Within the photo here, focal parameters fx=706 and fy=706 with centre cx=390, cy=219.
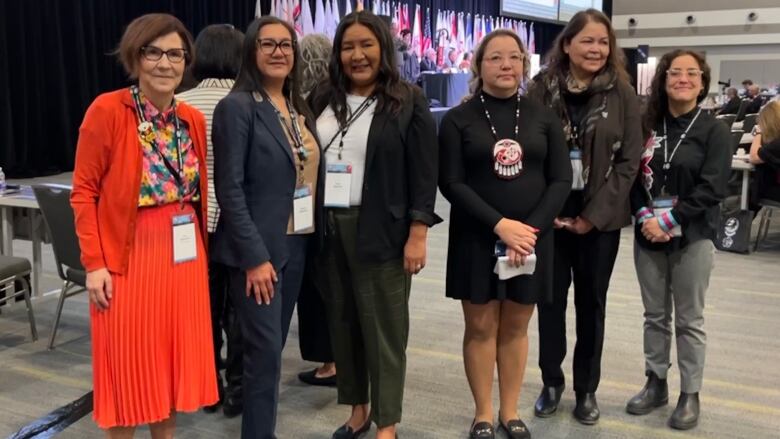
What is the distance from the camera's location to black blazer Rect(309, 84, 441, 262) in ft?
6.86

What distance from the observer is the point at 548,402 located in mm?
2650

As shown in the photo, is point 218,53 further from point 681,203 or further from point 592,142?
point 681,203

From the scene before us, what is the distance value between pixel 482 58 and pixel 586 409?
1.33 m

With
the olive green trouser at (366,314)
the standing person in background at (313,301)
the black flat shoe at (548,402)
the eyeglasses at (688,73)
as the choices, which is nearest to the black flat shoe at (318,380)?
the standing person in background at (313,301)

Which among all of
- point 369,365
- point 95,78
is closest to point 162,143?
point 369,365

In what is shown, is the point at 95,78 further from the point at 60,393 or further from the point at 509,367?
the point at 509,367

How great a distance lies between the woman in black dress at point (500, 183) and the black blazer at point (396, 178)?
4.8 inches

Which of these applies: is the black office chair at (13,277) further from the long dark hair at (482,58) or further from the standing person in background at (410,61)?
the standing person in background at (410,61)

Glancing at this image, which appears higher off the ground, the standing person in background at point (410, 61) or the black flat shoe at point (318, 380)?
the standing person in background at point (410, 61)

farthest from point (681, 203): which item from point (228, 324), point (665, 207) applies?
point (228, 324)

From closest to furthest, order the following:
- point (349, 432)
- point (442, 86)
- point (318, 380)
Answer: point (349, 432)
point (318, 380)
point (442, 86)

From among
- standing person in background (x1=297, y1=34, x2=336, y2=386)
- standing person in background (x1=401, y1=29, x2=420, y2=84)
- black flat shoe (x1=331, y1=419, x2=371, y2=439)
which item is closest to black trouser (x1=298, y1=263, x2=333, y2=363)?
standing person in background (x1=297, y1=34, x2=336, y2=386)

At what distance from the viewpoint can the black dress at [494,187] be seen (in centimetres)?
218

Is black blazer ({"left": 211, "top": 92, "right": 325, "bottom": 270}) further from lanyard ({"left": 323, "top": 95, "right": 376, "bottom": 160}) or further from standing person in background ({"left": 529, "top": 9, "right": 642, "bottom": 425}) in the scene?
standing person in background ({"left": 529, "top": 9, "right": 642, "bottom": 425})
